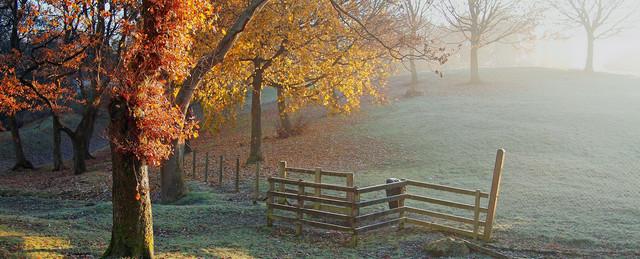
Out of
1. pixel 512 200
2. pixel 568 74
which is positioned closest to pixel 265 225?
pixel 512 200

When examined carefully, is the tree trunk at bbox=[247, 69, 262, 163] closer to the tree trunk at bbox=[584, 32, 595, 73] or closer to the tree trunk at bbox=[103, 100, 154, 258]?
the tree trunk at bbox=[103, 100, 154, 258]

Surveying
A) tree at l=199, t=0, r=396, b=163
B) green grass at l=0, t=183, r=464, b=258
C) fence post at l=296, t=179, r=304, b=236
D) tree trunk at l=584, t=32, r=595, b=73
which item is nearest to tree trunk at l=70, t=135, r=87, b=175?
tree at l=199, t=0, r=396, b=163

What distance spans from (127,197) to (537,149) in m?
20.5

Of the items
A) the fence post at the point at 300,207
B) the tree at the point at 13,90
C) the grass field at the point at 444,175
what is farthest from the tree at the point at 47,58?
the fence post at the point at 300,207

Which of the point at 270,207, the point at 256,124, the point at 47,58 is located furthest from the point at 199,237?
the point at 47,58

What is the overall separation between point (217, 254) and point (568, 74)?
157ft

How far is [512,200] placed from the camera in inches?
665

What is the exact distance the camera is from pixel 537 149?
→ 24.6 m

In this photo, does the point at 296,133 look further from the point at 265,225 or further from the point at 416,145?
the point at 265,225

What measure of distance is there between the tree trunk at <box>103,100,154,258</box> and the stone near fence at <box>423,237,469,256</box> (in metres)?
5.62

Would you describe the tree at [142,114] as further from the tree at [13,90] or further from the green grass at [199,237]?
the tree at [13,90]

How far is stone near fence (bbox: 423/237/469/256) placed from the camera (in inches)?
434

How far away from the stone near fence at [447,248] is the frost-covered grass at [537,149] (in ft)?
5.96

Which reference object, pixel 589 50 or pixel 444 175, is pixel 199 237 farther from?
pixel 589 50
